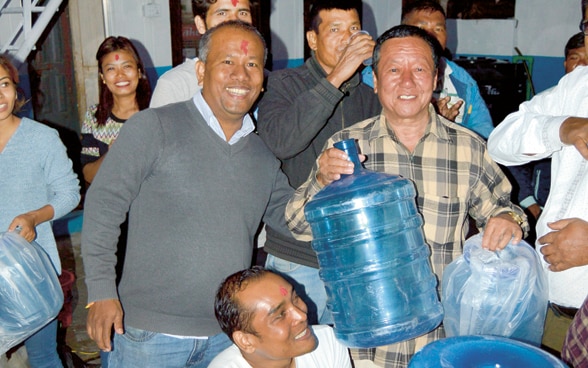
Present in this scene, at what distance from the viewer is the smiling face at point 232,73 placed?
6.87 feet

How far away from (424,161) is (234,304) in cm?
79

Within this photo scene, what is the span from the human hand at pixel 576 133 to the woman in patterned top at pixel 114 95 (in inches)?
93.3

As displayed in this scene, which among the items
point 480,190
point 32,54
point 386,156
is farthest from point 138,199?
point 32,54

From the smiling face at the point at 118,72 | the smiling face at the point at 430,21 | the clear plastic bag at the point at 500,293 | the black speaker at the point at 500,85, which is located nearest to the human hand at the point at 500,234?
the clear plastic bag at the point at 500,293

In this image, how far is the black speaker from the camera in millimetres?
9219

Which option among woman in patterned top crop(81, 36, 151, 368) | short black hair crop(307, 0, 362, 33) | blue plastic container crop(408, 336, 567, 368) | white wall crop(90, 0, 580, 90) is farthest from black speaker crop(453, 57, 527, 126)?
blue plastic container crop(408, 336, 567, 368)

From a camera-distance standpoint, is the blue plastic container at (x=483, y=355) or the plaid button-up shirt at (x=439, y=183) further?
the plaid button-up shirt at (x=439, y=183)

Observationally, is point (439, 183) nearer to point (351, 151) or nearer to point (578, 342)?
point (351, 151)

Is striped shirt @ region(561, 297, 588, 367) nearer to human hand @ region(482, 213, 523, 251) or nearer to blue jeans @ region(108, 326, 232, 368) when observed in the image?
human hand @ region(482, 213, 523, 251)

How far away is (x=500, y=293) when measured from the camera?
6.12 ft

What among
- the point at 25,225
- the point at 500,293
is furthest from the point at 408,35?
the point at 25,225

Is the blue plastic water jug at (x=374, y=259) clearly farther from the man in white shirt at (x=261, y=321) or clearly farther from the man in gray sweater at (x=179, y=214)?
the man in gray sweater at (x=179, y=214)

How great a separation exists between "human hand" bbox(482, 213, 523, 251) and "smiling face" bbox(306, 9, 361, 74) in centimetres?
101

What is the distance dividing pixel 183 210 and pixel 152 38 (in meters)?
5.33
